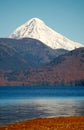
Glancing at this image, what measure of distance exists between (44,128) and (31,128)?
5.16ft

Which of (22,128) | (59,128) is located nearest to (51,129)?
(59,128)

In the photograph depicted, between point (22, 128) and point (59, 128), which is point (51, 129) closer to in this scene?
point (59, 128)

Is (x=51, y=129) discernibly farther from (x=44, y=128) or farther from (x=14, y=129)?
(x=14, y=129)

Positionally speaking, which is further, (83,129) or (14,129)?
(14,129)

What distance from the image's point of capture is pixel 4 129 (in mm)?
48344

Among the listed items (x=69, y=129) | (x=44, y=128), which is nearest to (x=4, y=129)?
(x=44, y=128)

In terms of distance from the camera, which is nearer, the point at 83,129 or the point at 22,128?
the point at 83,129

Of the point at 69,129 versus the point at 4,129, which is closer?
the point at 69,129

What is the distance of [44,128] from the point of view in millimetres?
46188

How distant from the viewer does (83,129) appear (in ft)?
143

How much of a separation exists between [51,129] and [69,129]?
6.44 ft

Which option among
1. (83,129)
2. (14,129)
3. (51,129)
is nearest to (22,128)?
(14,129)

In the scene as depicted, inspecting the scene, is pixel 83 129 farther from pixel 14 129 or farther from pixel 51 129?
pixel 14 129

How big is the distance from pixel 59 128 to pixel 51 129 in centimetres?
115
